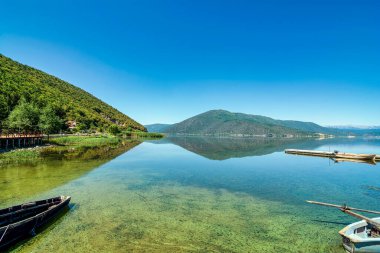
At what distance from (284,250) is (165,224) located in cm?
831

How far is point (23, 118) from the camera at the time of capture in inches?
2628

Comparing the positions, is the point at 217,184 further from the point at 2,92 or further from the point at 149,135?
the point at 149,135

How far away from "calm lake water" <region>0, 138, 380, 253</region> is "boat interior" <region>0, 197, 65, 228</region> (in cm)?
155

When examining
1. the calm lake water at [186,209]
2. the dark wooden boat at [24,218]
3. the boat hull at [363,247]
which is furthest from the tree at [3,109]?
the boat hull at [363,247]

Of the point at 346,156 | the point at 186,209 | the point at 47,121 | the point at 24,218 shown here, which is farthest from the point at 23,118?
the point at 346,156

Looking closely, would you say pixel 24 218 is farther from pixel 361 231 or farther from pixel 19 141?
pixel 19 141

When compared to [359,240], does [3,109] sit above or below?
above

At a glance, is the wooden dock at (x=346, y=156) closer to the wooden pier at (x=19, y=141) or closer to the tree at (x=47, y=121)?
the wooden pier at (x=19, y=141)

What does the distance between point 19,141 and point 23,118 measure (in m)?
9.74

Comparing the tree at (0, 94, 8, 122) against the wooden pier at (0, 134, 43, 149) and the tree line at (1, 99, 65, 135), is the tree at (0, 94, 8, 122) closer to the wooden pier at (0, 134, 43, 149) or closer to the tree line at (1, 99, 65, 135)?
the tree line at (1, 99, 65, 135)

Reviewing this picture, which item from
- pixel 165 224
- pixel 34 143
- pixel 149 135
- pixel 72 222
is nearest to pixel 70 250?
pixel 72 222

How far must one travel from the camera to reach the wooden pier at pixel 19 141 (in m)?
56.4

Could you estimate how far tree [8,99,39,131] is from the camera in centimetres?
6391

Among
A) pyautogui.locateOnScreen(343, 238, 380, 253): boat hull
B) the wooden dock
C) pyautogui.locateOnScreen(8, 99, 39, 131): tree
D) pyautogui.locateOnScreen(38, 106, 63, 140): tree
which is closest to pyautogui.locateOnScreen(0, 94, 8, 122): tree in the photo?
pyautogui.locateOnScreen(8, 99, 39, 131): tree
